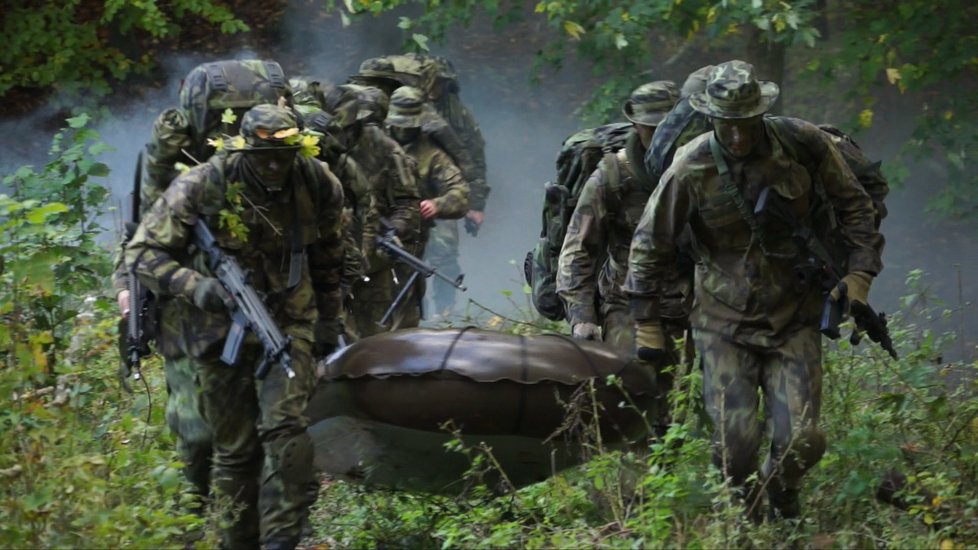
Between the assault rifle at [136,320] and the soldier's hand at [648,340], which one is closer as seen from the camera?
the soldier's hand at [648,340]

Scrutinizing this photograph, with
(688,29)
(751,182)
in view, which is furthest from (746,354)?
(688,29)

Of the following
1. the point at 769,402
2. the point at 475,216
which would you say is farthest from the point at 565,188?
the point at 475,216

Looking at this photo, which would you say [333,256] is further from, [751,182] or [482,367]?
[751,182]

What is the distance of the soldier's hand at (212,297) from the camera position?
25.5ft

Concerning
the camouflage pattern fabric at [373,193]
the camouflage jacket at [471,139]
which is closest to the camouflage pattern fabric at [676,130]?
the camouflage pattern fabric at [373,193]

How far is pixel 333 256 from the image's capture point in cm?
841

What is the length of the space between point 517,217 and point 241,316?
475 inches

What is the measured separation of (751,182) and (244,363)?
2183 millimetres

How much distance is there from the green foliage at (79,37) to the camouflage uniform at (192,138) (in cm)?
861

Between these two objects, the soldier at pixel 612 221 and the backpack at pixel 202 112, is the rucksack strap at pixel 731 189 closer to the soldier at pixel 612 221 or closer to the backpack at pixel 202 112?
the soldier at pixel 612 221

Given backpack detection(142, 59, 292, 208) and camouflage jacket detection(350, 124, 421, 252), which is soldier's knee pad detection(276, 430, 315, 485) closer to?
backpack detection(142, 59, 292, 208)

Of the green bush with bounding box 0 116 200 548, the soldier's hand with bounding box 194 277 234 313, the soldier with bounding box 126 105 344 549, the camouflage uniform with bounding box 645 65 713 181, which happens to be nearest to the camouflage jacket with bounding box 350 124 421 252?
the green bush with bounding box 0 116 200 548

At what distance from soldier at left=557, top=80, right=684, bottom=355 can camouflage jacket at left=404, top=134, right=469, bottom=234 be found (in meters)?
4.06

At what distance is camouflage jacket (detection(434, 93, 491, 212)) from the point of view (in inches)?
598
